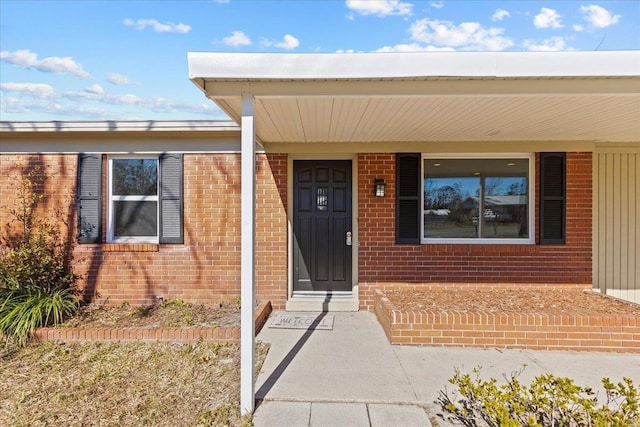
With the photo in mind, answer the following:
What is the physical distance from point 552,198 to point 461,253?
5.04 feet

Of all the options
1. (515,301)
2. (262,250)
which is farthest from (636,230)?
(262,250)

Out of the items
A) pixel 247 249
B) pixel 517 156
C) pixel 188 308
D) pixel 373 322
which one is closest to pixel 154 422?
pixel 247 249

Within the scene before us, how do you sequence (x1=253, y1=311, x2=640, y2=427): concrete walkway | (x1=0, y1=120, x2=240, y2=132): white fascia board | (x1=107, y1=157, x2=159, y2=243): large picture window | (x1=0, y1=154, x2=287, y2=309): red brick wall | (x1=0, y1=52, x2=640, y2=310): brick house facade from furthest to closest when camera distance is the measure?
(x1=107, y1=157, x2=159, y2=243): large picture window → (x1=0, y1=154, x2=287, y2=309): red brick wall → (x1=0, y1=52, x2=640, y2=310): brick house facade → (x1=0, y1=120, x2=240, y2=132): white fascia board → (x1=253, y1=311, x2=640, y2=427): concrete walkway

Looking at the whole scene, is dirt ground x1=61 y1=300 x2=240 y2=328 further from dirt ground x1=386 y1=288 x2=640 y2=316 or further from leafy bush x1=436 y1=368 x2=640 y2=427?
leafy bush x1=436 y1=368 x2=640 y2=427

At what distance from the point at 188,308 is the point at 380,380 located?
3082 mm

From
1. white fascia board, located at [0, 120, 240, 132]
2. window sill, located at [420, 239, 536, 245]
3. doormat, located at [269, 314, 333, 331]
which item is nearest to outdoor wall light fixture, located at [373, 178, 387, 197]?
window sill, located at [420, 239, 536, 245]

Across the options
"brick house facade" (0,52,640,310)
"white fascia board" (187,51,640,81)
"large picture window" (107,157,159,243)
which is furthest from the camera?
"large picture window" (107,157,159,243)

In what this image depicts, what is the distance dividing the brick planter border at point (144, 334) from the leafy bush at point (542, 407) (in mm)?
2454

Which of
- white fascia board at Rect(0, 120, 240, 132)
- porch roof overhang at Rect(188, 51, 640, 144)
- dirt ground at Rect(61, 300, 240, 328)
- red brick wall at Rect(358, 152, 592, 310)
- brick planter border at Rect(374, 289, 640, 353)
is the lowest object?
dirt ground at Rect(61, 300, 240, 328)

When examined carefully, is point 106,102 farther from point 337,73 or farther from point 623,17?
point 623,17

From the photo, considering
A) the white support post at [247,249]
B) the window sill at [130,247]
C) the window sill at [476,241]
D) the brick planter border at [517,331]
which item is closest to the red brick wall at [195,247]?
the window sill at [130,247]

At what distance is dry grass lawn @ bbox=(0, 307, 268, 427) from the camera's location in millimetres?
2637

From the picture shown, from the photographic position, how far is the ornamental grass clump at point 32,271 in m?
4.11

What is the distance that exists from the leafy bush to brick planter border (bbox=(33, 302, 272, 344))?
2.45 meters
